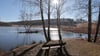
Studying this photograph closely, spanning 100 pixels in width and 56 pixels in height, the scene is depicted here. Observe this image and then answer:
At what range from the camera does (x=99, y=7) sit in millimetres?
20312

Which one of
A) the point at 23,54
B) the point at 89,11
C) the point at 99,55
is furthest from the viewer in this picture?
the point at 89,11

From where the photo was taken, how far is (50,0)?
2273cm

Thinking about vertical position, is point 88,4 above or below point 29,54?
above

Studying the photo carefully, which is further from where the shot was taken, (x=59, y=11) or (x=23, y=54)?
(x=59, y=11)

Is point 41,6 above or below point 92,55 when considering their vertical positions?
above

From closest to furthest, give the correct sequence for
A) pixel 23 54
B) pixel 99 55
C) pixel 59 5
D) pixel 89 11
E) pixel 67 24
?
1. pixel 99 55
2. pixel 23 54
3. pixel 89 11
4. pixel 59 5
5. pixel 67 24

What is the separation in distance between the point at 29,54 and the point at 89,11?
941cm

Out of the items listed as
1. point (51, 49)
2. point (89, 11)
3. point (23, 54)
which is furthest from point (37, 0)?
point (23, 54)

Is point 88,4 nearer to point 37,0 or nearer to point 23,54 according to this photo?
point 37,0

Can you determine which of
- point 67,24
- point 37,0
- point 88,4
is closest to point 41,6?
A: point 37,0

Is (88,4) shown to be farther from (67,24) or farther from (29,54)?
(67,24)

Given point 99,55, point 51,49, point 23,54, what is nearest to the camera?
point 99,55

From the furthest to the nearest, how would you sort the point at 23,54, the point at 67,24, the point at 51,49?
the point at 67,24, the point at 51,49, the point at 23,54

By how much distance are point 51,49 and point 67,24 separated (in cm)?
17324
